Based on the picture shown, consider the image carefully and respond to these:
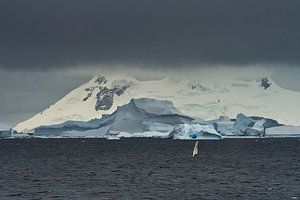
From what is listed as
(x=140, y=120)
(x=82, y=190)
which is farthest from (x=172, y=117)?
(x=82, y=190)

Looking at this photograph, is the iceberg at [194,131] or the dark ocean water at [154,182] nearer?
the dark ocean water at [154,182]

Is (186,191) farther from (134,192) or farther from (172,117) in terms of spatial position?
(172,117)

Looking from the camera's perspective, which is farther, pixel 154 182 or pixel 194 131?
pixel 194 131

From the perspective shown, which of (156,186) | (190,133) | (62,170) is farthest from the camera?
(190,133)

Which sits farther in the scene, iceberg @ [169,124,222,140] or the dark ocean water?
iceberg @ [169,124,222,140]

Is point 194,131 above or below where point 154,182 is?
above

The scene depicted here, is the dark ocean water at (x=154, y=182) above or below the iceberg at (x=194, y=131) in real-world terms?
below

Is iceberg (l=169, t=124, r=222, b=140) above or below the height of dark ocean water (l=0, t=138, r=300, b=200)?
above

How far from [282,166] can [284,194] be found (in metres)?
30.6

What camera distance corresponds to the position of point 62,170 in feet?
237

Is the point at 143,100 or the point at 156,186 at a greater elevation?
the point at 143,100

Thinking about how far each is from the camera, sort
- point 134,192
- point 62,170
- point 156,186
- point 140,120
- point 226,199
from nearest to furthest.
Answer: point 226,199, point 134,192, point 156,186, point 62,170, point 140,120

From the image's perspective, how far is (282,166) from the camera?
77.1 metres

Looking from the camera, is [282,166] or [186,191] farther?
[282,166]
